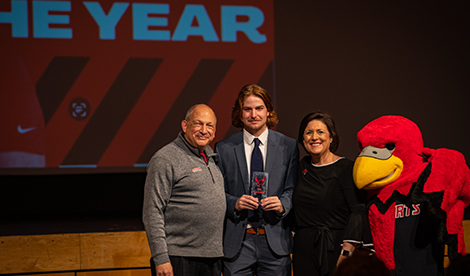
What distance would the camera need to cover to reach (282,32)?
414 centimetres

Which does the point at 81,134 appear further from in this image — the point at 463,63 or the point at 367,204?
the point at 463,63

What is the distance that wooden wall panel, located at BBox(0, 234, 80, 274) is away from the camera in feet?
10.1

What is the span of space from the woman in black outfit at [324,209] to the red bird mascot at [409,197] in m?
0.09

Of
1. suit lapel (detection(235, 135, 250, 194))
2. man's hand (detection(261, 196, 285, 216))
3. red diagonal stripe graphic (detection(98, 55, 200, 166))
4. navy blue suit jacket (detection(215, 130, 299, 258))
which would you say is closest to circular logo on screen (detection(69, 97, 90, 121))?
red diagonal stripe graphic (detection(98, 55, 200, 166))

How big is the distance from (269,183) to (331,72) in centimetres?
232

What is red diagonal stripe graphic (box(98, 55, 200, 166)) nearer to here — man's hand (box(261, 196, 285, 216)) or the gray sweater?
the gray sweater

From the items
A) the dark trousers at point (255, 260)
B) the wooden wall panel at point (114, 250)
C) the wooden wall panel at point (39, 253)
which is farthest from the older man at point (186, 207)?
the wooden wall panel at point (39, 253)

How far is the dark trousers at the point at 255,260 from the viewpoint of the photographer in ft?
6.98

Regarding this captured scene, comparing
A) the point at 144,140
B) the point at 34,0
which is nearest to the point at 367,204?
the point at 144,140

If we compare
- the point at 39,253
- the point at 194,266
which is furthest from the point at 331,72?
the point at 39,253

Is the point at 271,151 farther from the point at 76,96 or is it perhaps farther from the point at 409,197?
the point at 76,96

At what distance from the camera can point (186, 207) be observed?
204 cm

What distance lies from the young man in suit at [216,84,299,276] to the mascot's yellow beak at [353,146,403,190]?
0.41m

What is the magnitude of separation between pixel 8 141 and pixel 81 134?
64 centimetres
